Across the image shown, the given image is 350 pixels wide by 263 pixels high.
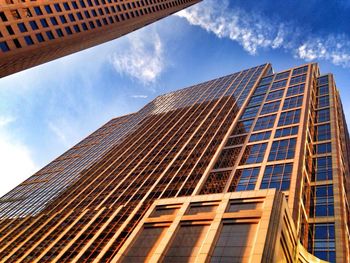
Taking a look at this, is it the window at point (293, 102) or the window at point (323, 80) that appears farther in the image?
Answer: the window at point (323, 80)

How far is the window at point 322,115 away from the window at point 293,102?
6074mm

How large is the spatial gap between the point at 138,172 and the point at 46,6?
47.8 m

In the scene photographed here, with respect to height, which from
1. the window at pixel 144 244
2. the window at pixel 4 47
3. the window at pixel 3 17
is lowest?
the window at pixel 144 244

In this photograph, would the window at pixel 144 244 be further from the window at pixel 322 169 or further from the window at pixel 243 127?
the window at pixel 243 127

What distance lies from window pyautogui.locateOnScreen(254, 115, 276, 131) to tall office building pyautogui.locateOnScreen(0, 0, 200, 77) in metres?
40.9

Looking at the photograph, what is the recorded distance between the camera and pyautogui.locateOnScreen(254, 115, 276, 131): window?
287ft

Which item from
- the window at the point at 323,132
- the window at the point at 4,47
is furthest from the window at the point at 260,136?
the window at the point at 4,47

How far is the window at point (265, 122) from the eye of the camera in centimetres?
8749

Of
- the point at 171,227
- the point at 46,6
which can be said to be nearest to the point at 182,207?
the point at 171,227

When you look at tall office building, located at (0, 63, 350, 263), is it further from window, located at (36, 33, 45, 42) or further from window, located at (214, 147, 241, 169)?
window, located at (36, 33, 45, 42)

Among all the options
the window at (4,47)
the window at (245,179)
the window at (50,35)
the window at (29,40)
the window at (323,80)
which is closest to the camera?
the window at (4,47)

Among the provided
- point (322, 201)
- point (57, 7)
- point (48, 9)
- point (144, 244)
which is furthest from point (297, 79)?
point (144, 244)

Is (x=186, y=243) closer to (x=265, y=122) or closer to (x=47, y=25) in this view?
Result: (x=47, y=25)

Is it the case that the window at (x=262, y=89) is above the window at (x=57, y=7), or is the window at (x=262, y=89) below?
above
